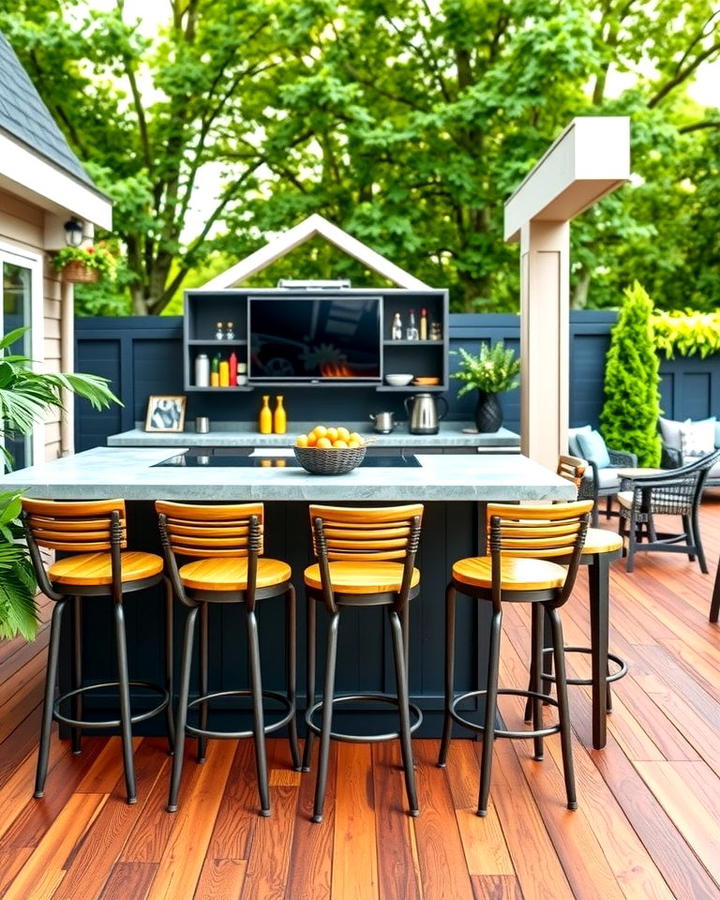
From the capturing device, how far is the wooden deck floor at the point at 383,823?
276 cm

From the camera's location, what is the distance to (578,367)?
9836mm

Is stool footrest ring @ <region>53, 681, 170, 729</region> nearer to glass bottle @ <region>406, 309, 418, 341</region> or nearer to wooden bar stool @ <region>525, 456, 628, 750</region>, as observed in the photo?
wooden bar stool @ <region>525, 456, 628, 750</region>

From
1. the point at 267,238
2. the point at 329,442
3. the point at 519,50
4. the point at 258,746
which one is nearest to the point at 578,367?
the point at 519,50

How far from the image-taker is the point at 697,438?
384 inches

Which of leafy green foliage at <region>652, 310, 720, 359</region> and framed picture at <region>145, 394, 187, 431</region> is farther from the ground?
leafy green foliage at <region>652, 310, 720, 359</region>

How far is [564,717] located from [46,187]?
14.8ft

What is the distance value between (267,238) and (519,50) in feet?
13.8

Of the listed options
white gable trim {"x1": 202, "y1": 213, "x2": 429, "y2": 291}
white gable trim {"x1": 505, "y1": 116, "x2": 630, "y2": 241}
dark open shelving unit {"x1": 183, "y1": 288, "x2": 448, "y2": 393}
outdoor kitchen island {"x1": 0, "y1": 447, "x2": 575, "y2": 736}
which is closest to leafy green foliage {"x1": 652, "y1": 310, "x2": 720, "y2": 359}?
dark open shelving unit {"x1": 183, "y1": 288, "x2": 448, "y2": 393}

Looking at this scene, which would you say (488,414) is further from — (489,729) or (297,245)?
(489,729)

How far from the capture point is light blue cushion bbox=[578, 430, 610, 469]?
8742mm

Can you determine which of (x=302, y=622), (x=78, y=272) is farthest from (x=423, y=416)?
(x=302, y=622)

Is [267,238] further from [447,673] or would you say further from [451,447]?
[447,673]

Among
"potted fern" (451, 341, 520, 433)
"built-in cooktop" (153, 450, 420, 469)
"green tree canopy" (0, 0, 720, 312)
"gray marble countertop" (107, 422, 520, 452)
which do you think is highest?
"green tree canopy" (0, 0, 720, 312)

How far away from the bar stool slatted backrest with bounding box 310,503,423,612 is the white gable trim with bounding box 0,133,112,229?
3.24 meters
